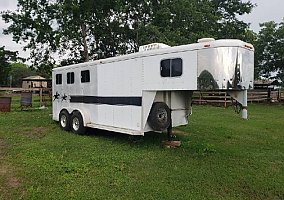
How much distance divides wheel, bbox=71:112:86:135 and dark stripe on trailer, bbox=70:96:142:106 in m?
0.49

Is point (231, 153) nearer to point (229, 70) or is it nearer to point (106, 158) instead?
point (229, 70)

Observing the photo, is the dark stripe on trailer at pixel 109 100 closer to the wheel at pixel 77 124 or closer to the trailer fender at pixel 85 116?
the trailer fender at pixel 85 116

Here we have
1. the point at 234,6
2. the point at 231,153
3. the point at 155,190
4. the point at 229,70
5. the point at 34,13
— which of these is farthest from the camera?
the point at 234,6

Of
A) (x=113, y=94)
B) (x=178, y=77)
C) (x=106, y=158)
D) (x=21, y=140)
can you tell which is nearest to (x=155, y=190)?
(x=106, y=158)

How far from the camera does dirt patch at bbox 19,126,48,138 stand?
32.8 feet

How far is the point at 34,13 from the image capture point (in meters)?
23.9

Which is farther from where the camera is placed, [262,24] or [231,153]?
[262,24]

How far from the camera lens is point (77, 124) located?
33.7 ft

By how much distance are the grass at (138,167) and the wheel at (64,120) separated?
74 cm

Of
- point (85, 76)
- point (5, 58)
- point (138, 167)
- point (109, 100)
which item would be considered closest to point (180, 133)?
point (109, 100)

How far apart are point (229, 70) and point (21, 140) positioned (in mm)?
6025

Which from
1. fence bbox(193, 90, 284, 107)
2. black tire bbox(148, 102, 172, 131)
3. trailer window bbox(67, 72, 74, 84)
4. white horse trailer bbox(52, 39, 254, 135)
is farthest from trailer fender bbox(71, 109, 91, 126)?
fence bbox(193, 90, 284, 107)

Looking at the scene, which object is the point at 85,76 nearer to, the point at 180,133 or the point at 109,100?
the point at 109,100

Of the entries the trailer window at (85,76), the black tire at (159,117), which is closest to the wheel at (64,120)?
the trailer window at (85,76)
